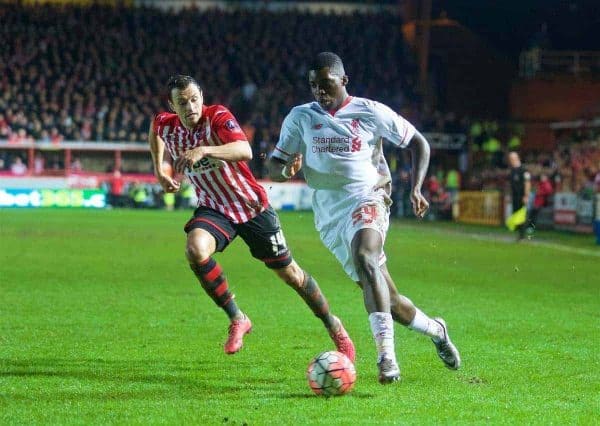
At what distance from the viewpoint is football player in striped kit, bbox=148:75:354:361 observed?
25.5 ft

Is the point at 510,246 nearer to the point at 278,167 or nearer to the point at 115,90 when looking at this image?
the point at 278,167

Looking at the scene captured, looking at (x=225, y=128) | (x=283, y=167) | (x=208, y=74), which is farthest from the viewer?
(x=208, y=74)

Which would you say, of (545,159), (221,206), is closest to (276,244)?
(221,206)

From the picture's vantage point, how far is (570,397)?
6.45 meters

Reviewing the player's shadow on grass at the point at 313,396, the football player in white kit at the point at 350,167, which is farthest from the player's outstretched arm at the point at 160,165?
the player's shadow on grass at the point at 313,396

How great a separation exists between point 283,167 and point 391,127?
797 mm

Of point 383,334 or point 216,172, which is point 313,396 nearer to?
point 383,334

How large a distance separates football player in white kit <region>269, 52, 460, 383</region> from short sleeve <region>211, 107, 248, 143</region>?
43 centimetres

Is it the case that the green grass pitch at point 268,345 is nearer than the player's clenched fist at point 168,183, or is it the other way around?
the green grass pitch at point 268,345

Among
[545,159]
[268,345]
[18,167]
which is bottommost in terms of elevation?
[18,167]

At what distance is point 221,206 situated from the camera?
805 centimetres

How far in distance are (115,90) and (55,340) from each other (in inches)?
1388

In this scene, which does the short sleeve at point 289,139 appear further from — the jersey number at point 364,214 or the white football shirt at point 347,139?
the jersey number at point 364,214

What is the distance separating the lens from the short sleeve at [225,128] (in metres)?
7.77
